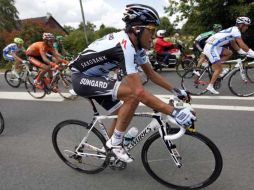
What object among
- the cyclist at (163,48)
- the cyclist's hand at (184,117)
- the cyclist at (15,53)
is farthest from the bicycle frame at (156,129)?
the cyclist at (163,48)

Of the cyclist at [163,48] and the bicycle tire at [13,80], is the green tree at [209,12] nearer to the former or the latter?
the cyclist at [163,48]

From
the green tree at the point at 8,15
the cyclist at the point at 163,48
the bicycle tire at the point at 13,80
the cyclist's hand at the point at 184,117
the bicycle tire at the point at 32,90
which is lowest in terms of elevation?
the green tree at the point at 8,15

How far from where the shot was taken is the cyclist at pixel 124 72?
357 centimetres

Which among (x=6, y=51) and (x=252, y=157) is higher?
(x=252, y=157)

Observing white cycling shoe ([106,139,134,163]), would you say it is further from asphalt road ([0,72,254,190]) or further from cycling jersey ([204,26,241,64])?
cycling jersey ([204,26,241,64])

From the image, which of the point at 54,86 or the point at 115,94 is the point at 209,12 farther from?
the point at 115,94

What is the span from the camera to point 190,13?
17547mm

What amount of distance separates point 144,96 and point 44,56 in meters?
6.53

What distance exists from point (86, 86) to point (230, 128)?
311 centimetres

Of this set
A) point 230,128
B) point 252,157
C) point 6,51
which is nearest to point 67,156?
point 252,157

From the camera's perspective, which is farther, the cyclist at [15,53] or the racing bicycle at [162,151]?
the cyclist at [15,53]

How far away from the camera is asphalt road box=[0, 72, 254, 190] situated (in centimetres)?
436

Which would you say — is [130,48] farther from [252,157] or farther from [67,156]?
[252,157]

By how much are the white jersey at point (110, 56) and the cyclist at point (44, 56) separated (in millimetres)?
5630
